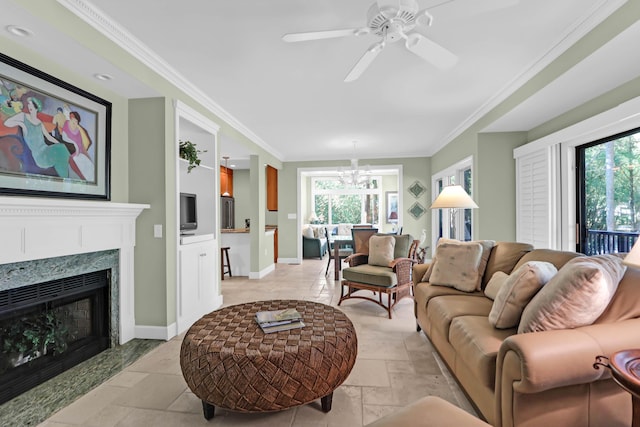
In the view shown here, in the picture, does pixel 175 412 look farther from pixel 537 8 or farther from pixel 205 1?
pixel 537 8

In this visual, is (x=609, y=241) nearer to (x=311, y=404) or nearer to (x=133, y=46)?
(x=311, y=404)

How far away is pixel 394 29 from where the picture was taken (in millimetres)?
1867

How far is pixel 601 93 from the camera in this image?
121 inches

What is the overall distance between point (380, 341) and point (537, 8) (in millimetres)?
2821

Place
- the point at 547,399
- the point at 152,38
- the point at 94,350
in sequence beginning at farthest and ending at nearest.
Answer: the point at 94,350 → the point at 152,38 → the point at 547,399

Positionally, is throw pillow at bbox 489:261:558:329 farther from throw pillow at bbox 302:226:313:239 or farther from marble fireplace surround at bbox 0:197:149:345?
throw pillow at bbox 302:226:313:239

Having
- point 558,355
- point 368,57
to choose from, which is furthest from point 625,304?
point 368,57

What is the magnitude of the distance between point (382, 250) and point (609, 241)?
92.3 inches

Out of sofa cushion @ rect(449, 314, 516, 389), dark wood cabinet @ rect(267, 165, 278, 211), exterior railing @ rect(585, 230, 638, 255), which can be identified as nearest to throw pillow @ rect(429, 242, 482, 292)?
sofa cushion @ rect(449, 314, 516, 389)

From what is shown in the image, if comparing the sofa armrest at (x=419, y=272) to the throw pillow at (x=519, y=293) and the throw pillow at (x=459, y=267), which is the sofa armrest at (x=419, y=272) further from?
the throw pillow at (x=519, y=293)

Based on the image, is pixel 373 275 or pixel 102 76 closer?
pixel 102 76

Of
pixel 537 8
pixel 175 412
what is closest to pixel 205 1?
pixel 537 8

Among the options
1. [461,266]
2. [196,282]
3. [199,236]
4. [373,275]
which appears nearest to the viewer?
[461,266]

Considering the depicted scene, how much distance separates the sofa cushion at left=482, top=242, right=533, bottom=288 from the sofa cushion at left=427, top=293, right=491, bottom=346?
9.8 inches
